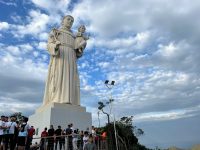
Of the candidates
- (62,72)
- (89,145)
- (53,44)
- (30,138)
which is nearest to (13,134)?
(30,138)

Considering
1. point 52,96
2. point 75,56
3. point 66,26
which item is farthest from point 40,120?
point 66,26

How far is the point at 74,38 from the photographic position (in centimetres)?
2128

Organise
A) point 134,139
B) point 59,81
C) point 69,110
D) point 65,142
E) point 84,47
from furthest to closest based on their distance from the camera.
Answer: point 134,139 → point 84,47 → point 59,81 → point 69,110 → point 65,142

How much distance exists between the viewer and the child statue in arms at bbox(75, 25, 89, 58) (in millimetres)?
20828

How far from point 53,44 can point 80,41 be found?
218 cm

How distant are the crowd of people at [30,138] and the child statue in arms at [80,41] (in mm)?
7337

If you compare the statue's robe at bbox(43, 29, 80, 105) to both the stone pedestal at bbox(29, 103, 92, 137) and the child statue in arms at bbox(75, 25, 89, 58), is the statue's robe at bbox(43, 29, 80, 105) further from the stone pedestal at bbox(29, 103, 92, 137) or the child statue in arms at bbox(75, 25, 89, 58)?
the stone pedestal at bbox(29, 103, 92, 137)

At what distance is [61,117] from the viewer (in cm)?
1791

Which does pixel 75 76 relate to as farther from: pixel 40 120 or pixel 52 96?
pixel 40 120

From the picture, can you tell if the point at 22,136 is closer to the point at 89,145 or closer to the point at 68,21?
the point at 89,145

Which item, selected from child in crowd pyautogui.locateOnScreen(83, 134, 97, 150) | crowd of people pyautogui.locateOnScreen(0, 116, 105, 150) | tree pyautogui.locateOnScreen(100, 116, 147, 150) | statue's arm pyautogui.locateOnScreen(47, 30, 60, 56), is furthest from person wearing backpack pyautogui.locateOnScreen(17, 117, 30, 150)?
tree pyautogui.locateOnScreen(100, 116, 147, 150)

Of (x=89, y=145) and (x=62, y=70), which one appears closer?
(x=89, y=145)

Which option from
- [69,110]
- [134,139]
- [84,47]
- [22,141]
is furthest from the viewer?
[134,139]

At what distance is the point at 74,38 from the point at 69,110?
5726 millimetres
